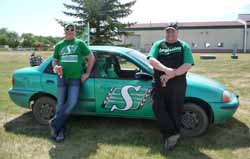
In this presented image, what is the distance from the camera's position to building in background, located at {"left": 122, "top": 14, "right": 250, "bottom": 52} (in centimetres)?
5478

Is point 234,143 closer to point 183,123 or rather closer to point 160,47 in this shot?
point 183,123

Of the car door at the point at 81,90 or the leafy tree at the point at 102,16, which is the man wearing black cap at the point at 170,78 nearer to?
the car door at the point at 81,90

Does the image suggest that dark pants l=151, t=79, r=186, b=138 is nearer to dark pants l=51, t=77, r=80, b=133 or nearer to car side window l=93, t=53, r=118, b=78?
car side window l=93, t=53, r=118, b=78

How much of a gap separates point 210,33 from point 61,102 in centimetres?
5617

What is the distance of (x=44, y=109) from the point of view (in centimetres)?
547

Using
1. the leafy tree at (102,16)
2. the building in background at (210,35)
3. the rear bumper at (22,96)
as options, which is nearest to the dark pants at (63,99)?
the rear bumper at (22,96)

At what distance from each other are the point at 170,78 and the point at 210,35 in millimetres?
56398

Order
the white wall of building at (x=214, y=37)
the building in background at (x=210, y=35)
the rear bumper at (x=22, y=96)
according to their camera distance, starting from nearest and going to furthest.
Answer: the rear bumper at (x=22, y=96), the building in background at (x=210, y=35), the white wall of building at (x=214, y=37)

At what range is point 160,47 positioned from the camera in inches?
168

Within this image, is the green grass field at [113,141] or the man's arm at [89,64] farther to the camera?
the man's arm at [89,64]

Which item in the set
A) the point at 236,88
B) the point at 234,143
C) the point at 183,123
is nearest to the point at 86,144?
the point at 183,123

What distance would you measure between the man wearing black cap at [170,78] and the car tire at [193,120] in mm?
474

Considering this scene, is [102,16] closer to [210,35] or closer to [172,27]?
[172,27]

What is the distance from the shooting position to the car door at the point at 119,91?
492cm
